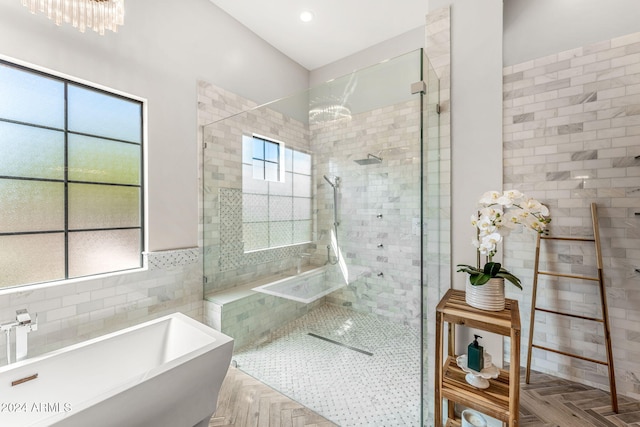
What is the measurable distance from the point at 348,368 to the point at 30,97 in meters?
2.88

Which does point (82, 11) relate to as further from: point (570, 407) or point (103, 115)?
point (570, 407)

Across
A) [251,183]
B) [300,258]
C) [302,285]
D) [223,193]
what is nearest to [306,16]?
[251,183]

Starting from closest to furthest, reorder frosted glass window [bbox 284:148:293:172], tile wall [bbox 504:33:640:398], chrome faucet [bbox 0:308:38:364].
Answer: chrome faucet [bbox 0:308:38:364] → tile wall [bbox 504:33:640:398] → frosted glass window [bbox 284:148:293:172]

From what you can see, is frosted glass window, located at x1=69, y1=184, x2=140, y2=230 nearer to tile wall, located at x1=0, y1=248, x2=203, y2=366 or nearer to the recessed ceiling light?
tile wall, located at x1=0, y1=248, x2=203, y2=366

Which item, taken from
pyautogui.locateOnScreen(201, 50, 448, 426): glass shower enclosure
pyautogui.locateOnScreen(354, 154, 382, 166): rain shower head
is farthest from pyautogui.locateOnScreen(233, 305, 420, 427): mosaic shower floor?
pyautogui.locateOnScreen(354, 154, 382, 166): rain shower head

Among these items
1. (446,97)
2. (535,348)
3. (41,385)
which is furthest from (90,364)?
(535,348)

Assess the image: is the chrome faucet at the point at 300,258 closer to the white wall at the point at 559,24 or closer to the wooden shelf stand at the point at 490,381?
the wooden shelf stand at the point at 490,381

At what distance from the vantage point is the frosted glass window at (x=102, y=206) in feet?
6.25

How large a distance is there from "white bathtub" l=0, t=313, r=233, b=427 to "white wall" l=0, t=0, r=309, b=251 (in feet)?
2.66

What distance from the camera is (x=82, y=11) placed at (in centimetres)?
125

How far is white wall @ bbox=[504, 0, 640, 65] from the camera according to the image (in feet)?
6.27

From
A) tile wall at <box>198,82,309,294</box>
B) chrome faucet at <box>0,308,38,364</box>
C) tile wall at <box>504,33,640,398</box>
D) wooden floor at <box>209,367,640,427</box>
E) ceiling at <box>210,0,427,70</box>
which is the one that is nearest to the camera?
chrome faucet at <box>0,308,38,364</box>

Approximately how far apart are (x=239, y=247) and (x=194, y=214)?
536mm

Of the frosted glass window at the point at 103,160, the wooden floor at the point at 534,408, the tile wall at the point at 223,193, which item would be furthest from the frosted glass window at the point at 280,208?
the wooden floor at the point at 534,408
